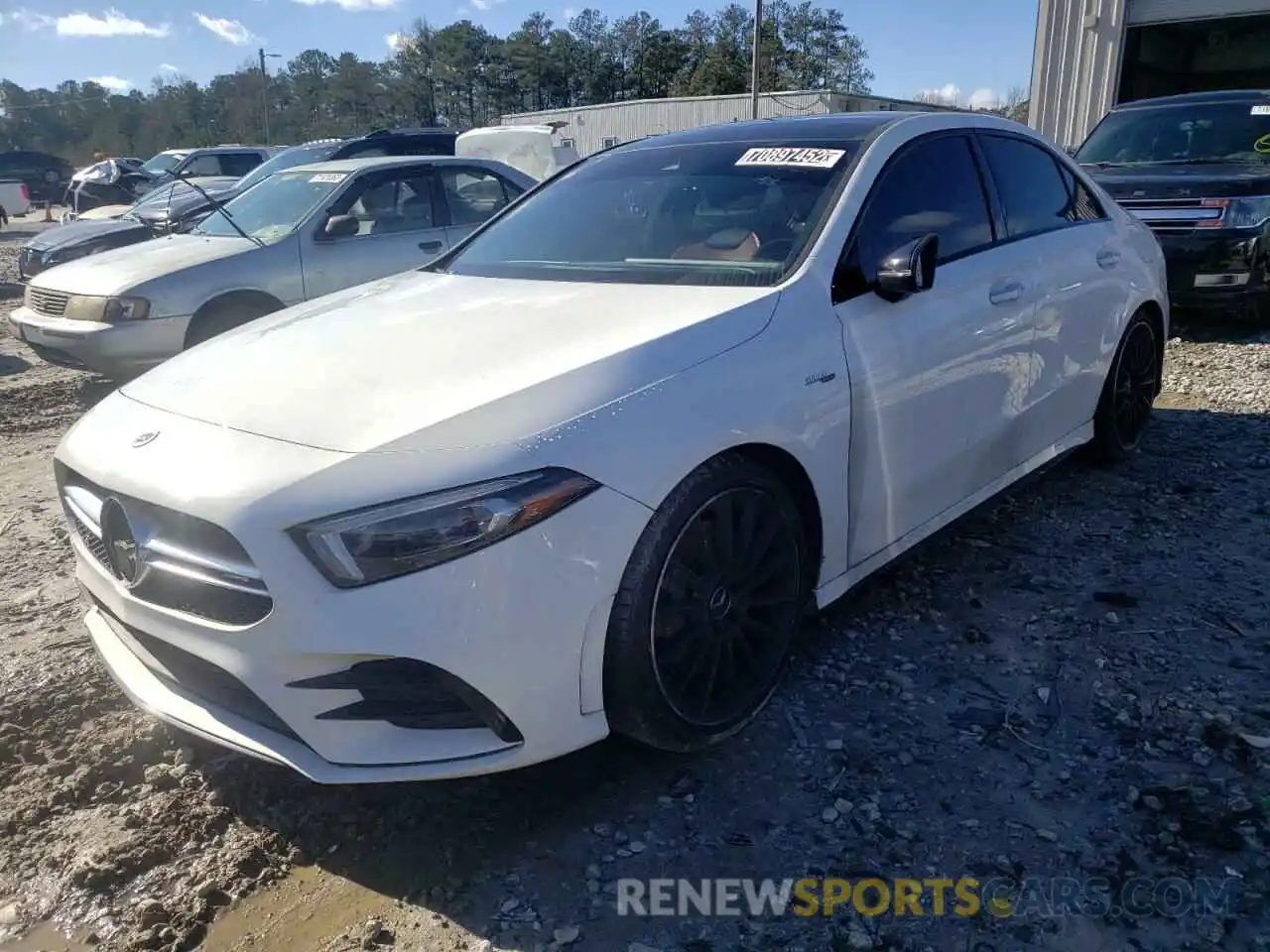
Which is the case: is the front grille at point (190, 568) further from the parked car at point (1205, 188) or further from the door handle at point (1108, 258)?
the parked car at point (1205, 188)

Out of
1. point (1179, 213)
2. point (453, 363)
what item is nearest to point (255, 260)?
point (453, 363)

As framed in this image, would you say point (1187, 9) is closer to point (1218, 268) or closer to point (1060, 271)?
point (1218, 268)

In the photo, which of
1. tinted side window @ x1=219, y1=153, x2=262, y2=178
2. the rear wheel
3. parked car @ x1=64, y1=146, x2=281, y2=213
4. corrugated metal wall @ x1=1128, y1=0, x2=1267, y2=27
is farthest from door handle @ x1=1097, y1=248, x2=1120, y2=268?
tinted side window @ x1=219, y1=153, x2=262, y2=178

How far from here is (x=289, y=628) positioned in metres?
1.99

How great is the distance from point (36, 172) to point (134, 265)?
111 feet

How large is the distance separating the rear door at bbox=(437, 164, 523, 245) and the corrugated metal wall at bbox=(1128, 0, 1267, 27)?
12.2m

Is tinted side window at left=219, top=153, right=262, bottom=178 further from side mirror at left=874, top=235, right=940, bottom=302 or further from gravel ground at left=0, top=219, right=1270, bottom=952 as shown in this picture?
side mirror at left=874, top=235, right=940, bottom=302

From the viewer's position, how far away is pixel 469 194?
7.66 metres

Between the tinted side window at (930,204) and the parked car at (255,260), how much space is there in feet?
14.9

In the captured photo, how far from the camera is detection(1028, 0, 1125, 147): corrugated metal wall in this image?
15.1 metres

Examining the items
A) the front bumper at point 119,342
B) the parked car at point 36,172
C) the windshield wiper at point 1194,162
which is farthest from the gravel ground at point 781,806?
the parked car at point 36,172

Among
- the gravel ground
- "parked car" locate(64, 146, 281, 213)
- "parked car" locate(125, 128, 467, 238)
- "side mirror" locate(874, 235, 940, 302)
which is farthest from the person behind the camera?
"parked car" locate(64, 146, 281, 213)

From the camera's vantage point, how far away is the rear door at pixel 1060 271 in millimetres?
3791

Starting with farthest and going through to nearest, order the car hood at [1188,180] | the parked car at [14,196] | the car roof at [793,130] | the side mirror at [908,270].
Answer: the parked car at [14,196]
the car hood at [1188,180]
the car roof at [793,130]
the side mirror at [908,270]
